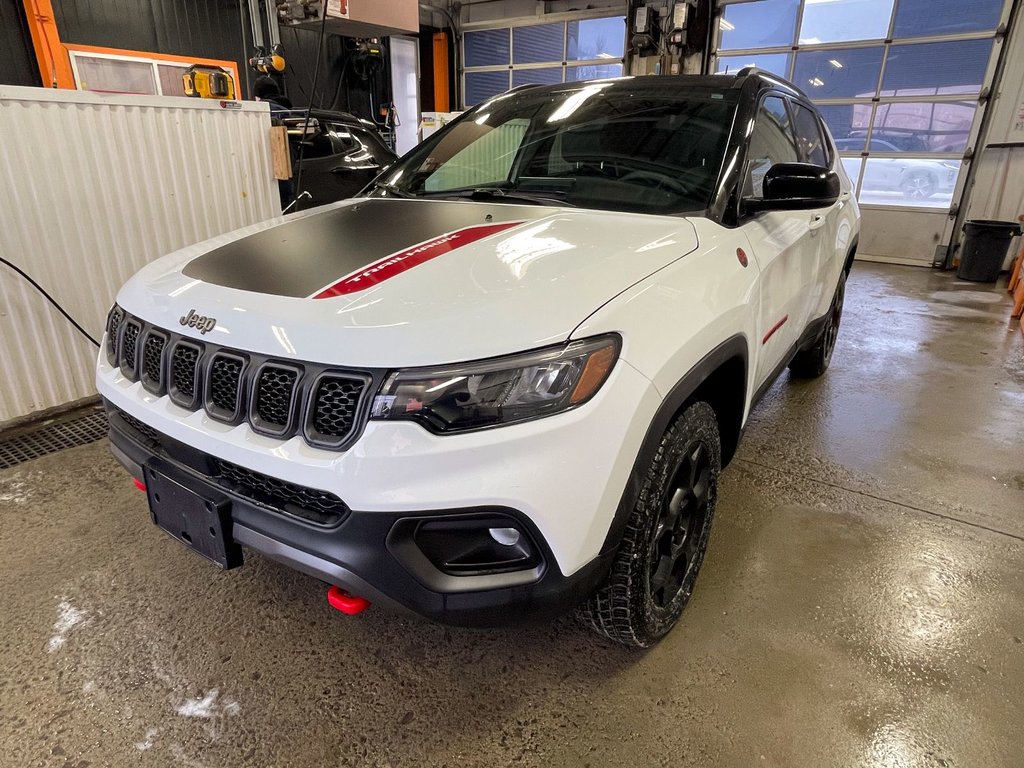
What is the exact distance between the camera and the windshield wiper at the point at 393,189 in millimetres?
2347

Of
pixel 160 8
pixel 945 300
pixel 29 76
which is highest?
pixel 160 8

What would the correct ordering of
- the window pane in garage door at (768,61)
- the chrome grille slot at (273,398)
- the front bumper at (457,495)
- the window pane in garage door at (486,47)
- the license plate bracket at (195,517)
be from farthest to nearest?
1. the window pane in garage door at (486,47)
2. the window pane in garage door at (768,61)
3. the license plate bracket at (195,517)
4. the chrome grille slot at (273,398)
5. the front bumper at (457,495)

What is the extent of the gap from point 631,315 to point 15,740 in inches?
67.6

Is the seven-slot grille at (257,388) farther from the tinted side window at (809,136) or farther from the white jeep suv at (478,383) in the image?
the tinted side window at (809,136)

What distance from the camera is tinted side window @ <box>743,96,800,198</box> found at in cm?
204

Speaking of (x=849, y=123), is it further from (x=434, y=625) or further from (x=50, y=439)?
(x=50, y=439)

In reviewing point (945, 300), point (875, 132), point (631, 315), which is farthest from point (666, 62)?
point (631, 315)

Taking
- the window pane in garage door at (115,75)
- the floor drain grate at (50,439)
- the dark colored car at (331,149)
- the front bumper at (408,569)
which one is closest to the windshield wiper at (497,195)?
the front bumper at (408,569)

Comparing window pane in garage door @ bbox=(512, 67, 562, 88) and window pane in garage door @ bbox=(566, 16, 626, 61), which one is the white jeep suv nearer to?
window pane in garage door @ bbox=(566, 16, 626, 61)

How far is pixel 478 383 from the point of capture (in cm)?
116

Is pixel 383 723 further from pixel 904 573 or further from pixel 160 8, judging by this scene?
pixel 160 8

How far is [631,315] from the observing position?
1.31 meters

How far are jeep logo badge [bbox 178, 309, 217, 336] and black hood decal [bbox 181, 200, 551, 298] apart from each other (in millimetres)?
100

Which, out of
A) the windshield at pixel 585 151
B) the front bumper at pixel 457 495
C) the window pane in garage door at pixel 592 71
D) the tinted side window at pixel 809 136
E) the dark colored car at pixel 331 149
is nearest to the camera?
the front bumper at pixel 457 495
